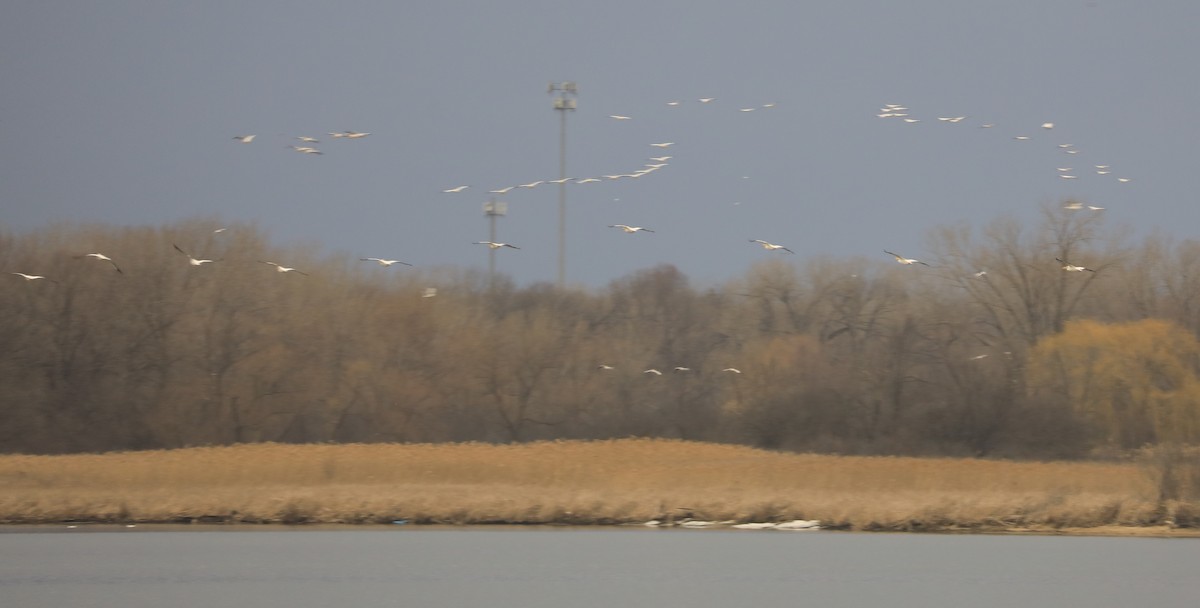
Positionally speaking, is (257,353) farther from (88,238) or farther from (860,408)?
(860,408)

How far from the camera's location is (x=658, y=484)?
39312 mm

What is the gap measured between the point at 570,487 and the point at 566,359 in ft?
70.2

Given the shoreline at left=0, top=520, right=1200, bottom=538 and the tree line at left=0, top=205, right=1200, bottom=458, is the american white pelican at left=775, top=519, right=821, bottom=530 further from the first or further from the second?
the tree line at left=0, top=205, right=1200, bottom=458

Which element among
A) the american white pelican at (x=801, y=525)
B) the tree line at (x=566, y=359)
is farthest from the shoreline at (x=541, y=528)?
the tree line at (x=566, y=359)

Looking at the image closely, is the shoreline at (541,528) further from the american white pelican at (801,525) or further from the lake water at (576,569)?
the lake water at (576,569)

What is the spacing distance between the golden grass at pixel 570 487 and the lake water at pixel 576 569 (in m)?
1.28

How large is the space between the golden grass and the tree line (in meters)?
6.33

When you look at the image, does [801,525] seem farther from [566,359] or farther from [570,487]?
[566,359]

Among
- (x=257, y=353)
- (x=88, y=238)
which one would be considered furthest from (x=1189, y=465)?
(x=88, y=238)

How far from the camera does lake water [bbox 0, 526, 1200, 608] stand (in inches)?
773

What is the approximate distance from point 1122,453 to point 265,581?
3663cm

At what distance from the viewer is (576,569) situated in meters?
23.3

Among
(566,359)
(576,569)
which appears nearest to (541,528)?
(576,569)

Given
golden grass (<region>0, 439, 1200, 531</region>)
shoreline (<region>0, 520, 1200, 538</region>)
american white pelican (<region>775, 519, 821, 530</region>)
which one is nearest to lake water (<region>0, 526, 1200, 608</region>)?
shoreline (<region>0, 520, 1200, 538</region>)
